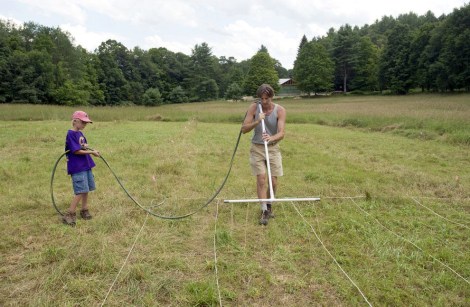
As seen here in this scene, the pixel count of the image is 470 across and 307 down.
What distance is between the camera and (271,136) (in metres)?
4.79

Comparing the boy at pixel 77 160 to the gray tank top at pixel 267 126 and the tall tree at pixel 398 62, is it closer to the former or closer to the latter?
the gray tank top at pixel 267 126

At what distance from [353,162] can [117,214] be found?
244 inches

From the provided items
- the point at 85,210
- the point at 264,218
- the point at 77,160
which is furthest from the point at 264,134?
the point at 85,210

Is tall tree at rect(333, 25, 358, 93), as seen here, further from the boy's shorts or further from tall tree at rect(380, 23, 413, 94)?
the boy's shorts

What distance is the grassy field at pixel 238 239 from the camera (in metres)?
2.97

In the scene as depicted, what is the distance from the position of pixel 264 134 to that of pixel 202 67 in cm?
6747

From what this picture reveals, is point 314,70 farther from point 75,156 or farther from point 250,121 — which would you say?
point 75,156

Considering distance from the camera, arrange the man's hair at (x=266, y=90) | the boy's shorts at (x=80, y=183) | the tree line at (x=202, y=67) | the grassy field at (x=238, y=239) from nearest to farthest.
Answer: the grassy field at (x=238, y=239) < the boy's shorts at (x=80, y=183) < the man's hair at (x=266, y=90) < the tree line at (x=202, y=67)

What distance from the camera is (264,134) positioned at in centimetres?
469

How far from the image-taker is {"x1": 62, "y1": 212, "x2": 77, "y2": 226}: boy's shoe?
4438 mm

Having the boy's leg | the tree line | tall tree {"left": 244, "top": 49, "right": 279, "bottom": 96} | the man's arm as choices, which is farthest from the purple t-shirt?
tall tree {"left": 244, "top": 49, "right": 279, "bottom": 96}

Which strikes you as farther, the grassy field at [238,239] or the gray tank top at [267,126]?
the gray tank top at [267,126]

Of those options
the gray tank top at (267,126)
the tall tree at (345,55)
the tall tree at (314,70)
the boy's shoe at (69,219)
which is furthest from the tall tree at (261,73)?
the boy's shoe at (69,219)

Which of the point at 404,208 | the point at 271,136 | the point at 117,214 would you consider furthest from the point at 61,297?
the point at 404,208
